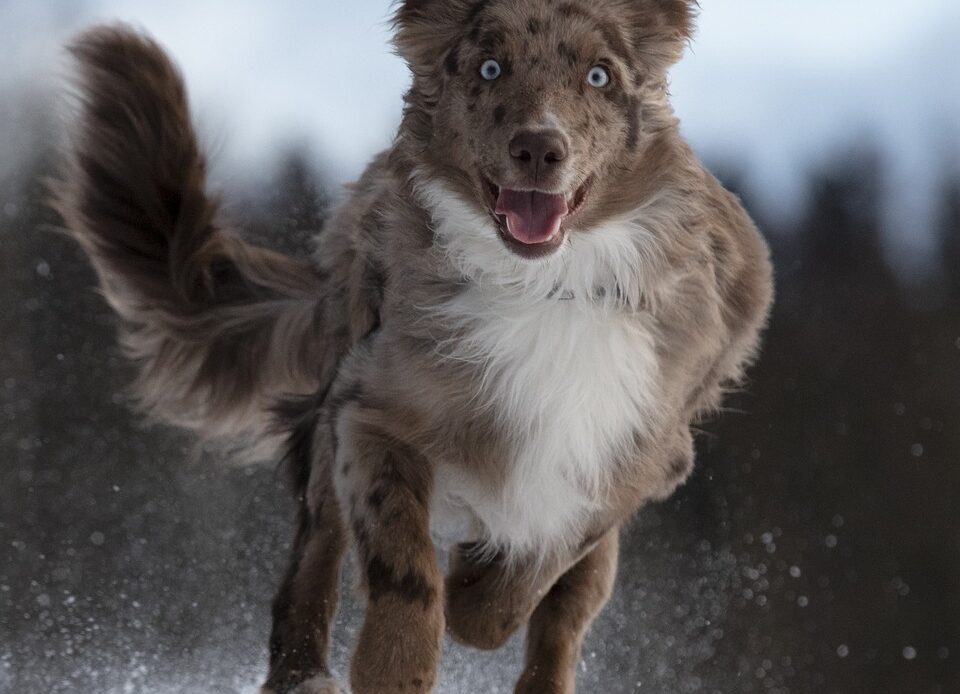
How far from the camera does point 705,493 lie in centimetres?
1282

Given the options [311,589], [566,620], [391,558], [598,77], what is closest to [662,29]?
[598,77]

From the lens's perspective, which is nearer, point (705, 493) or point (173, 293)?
point (173, 293)

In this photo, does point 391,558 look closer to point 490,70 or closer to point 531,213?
point 531,213

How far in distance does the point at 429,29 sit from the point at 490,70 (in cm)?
38

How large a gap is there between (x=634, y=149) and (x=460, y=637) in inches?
65.8

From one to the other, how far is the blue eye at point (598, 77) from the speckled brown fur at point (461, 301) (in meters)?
0.02

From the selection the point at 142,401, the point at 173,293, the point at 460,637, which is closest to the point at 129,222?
the point at 173,293

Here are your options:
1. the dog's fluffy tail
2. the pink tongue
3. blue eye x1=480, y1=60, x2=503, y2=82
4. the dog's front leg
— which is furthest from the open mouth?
the dog's fluffy tail

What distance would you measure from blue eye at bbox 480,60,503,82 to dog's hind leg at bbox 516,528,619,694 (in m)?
1.63

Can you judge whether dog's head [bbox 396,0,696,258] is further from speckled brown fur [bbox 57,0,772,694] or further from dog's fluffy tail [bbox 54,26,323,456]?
dog's fluffy tail [bbox 54,26,323,456]

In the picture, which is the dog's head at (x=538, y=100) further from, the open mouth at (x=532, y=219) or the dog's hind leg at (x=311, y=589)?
the dog's hind leg at (x=311, y=589)

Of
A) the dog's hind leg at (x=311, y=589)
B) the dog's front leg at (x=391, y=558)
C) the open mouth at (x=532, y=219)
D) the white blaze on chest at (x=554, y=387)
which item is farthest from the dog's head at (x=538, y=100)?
the dog's hind leg at (x=311, y=589)

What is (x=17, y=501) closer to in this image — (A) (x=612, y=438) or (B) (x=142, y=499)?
→ (B) (x=142, y=499)

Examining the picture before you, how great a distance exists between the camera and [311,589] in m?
4.54
